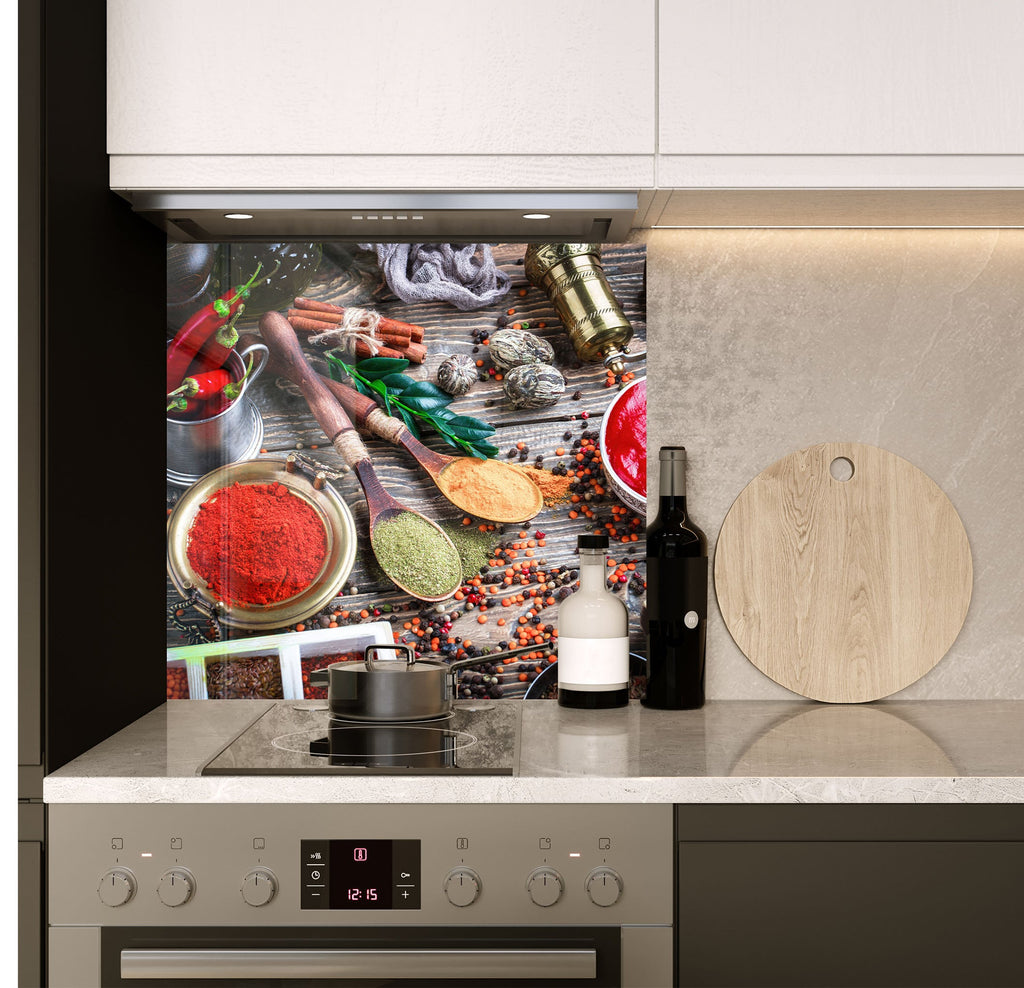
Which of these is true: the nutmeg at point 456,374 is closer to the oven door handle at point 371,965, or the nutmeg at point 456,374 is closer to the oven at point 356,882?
the oven at point 356,882

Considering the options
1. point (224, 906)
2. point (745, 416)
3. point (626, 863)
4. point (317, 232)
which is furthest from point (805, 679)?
point (317, 232)

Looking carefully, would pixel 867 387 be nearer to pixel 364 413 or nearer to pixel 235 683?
pixel 364 413

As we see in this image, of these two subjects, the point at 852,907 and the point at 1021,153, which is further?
the point at 1021,153

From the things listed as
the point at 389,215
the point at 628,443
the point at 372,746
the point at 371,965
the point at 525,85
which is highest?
the point at 525,85

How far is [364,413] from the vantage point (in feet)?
6.04

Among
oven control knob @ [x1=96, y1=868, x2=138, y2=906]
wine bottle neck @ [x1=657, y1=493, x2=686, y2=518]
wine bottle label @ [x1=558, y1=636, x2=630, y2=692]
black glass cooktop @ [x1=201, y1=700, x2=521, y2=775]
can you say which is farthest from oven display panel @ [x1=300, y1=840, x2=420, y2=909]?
wine bottle neck @ [x1=657, y1=493, x2=686, y2=518]

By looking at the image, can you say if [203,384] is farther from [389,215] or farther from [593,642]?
[593,642]

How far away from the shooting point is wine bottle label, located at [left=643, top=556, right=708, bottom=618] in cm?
169

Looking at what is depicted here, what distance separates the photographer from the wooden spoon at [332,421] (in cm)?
184

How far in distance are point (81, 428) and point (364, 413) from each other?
53cm

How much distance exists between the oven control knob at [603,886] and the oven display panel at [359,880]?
8.5 inches

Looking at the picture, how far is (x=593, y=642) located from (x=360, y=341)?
68cm

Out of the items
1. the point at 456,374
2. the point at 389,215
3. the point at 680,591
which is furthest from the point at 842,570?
the point at 389,215

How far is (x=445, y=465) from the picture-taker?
1.84m
